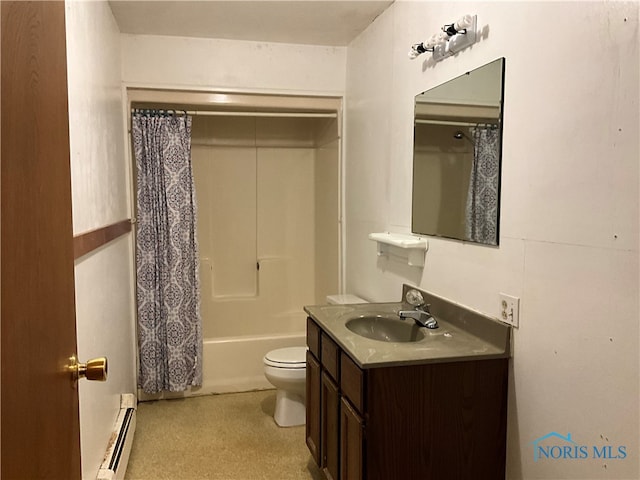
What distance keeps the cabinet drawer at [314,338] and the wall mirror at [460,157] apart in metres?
0.66

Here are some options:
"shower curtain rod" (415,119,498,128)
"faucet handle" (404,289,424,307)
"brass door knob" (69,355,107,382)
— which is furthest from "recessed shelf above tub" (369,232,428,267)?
"brass door knob" (69,355,107,382)

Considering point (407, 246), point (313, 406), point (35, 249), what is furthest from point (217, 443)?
point (35, 249)

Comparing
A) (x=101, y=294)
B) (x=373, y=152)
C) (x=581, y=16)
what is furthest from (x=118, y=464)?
(x=581, y=16)

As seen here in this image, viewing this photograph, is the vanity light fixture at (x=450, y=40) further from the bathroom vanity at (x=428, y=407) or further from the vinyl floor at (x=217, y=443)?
the vinyl floor at (x=217, y=443)

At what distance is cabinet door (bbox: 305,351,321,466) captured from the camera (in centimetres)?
237

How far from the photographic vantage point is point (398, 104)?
2682 millimetres

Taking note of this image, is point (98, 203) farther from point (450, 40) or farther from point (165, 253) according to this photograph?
point (450, 40)

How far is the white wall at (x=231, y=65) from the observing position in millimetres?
3258

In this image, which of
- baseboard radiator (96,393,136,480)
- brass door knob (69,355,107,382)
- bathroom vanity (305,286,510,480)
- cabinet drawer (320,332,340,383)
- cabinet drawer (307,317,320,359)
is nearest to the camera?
brass door knob (69,355,107,382)

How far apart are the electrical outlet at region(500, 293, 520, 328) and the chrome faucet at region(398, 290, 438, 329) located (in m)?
0.35

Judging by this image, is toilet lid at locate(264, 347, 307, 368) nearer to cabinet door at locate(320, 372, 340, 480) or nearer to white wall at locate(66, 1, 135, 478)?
cabinet door at locate(320, 372, 340, 480)

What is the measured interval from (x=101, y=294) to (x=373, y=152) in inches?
65.8

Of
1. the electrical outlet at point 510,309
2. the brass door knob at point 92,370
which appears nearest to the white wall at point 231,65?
the electrical outlet at point 510,309

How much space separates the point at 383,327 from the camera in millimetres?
2371
